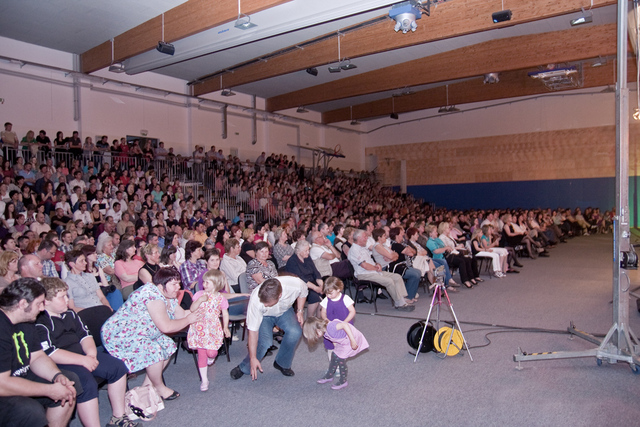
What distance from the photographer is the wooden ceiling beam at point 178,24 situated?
26.4 ft

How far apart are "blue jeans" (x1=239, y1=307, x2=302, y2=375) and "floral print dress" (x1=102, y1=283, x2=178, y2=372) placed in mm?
978

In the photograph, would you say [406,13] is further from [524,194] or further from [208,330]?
[524,194]

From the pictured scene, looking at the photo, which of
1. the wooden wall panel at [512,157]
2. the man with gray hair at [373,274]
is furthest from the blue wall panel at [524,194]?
the man with gray hair at [373,274]

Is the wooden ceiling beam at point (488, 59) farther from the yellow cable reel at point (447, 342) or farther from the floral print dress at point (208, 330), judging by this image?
the floral print dress at point (208, 330)

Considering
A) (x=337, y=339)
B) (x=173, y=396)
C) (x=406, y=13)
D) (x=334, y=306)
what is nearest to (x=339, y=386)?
(x=337, y=339)

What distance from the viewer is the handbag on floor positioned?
3.40 meters

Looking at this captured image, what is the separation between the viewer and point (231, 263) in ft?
18.8

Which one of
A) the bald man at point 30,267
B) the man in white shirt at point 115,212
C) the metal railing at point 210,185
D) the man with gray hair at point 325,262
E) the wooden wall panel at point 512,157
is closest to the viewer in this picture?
the bald man at point 30,267

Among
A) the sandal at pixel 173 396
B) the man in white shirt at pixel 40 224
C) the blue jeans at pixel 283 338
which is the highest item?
the man in white shirt at pixel 40 224

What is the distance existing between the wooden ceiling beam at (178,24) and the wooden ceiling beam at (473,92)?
463 inches

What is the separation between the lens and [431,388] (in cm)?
384

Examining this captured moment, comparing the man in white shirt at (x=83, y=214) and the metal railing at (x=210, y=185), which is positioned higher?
the metal railing at (x=210, y=185)

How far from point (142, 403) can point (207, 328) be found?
79 cm

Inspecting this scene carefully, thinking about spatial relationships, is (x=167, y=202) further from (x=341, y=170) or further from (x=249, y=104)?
(x=341, y=170)
